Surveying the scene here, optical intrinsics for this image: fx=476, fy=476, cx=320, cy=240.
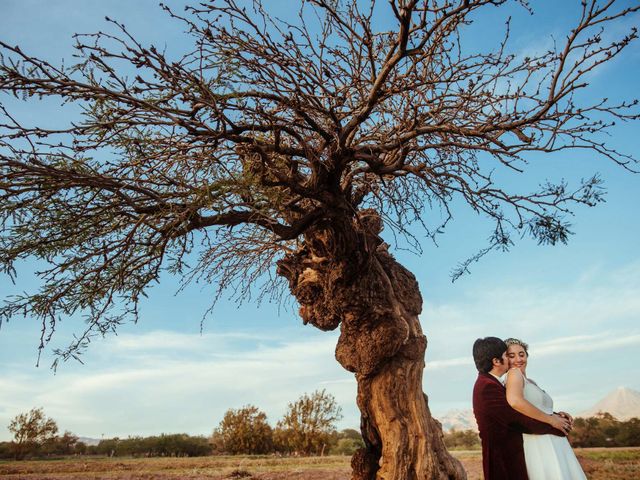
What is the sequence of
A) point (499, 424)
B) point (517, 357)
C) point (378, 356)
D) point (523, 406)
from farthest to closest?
point (378, 356) < point (517, 357) < point (499, 424) < point (523, 406)

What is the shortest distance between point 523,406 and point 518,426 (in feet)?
0.73

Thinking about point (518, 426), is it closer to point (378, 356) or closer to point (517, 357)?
point (517, 357)

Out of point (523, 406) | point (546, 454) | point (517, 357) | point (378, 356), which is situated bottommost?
point (546, 454)

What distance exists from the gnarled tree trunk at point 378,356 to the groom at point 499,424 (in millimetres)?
2854

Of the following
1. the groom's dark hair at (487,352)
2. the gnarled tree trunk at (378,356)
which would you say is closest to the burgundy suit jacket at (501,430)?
the groom's dark hair at (487,352)

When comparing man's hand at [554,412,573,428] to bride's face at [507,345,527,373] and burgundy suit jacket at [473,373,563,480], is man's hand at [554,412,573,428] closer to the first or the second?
burgundy suit jacket at [473,373,563,480]

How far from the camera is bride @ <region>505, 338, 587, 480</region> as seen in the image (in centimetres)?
378

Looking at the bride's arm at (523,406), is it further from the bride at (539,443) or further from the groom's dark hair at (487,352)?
the groom's dark hair at (487,352)

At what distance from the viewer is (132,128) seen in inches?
201

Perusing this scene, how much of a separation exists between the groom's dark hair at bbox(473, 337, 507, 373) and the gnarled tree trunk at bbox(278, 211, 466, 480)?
276 cm

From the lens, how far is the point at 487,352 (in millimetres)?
4145

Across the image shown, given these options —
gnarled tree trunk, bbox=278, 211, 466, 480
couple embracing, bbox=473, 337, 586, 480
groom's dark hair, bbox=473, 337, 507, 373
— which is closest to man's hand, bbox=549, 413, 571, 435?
couple embracing, bbox=473, 337, 586, 480

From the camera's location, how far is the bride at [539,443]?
378cm

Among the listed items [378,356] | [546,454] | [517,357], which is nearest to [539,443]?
[546,454]
